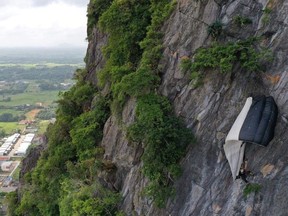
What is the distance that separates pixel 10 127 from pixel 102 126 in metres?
64.8

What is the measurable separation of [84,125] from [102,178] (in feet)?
8.16

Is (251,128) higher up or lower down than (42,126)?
higher up

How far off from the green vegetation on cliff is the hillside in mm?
38

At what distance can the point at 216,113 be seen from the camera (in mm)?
8922

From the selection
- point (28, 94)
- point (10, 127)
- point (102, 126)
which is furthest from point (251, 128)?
point (28, 94)

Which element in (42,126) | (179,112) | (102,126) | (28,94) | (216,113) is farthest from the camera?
(28,94)

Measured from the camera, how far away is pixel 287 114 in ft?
25.5

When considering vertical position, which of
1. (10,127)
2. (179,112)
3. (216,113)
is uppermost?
(216,113)

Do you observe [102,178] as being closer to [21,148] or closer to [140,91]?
[140,91]

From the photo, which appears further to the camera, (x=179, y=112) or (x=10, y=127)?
(x=10, y=127)

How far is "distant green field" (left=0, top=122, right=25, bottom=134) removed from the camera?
70025 mm

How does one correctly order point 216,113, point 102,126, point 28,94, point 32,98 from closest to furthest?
point 216,113 → point 102,126 → point 32,98 → point 28,94

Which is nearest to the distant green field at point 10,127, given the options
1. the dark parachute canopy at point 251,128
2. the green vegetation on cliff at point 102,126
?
the green vegetation on cliff at point 102,126

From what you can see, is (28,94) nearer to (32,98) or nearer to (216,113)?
(32,98)
